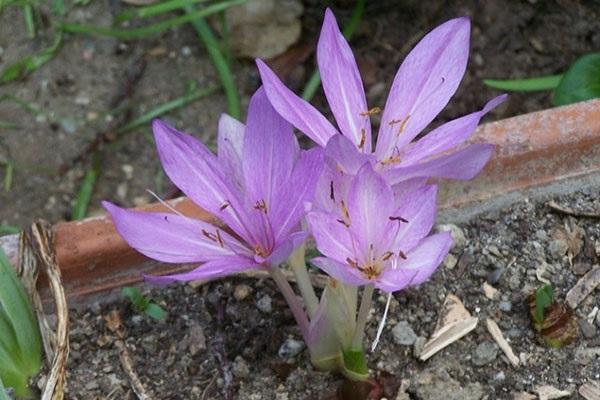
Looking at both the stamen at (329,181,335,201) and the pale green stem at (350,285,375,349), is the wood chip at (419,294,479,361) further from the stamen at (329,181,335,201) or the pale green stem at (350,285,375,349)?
the stamen at (329,181,335,201)

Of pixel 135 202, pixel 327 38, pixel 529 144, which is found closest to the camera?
pixel 327 38

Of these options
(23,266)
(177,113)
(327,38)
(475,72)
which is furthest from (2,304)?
(475,72)

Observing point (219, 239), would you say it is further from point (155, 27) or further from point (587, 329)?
point (155, 27)

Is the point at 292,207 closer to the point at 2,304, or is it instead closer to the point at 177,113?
the point at 2,304

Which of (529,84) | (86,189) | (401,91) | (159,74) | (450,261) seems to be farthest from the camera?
(159,74)

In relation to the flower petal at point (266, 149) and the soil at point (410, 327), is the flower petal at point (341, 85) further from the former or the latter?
the soil at point (410, 327)

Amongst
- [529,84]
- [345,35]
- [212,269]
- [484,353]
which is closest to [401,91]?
[212,269]
